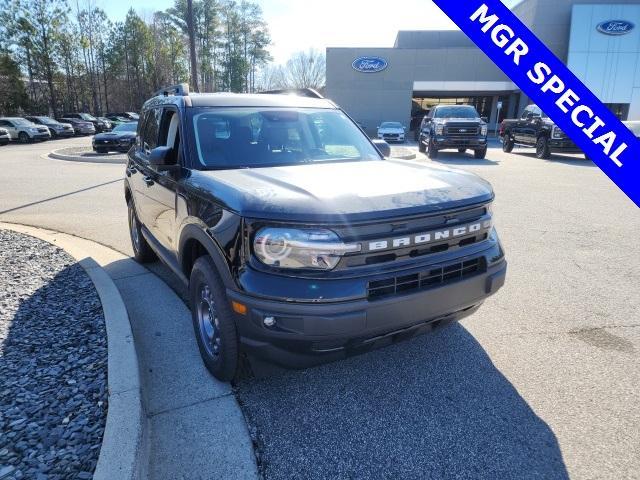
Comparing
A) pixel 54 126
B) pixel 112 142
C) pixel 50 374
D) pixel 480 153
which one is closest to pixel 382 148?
pixel 50 374

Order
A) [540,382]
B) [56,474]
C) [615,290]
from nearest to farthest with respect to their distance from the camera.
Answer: [56,474]
[540,382]
[615,290]

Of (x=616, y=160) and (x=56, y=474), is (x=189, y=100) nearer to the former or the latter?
(x=56, y=474)

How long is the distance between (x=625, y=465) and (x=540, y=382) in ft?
2.44

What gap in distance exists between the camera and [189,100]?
3691 mm

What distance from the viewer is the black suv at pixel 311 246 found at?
2.33 m

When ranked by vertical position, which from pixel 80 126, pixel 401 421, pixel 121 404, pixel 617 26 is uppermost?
pixel 617 26

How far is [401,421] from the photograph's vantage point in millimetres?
2645

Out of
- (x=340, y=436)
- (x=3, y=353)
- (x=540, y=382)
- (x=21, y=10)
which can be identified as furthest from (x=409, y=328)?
(x=21, y=10)

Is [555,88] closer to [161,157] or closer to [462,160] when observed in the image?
[161,157]

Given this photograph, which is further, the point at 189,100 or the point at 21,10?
the point at 21,10

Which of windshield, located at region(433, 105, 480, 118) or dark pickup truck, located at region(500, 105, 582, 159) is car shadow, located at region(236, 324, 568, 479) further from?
windshield, located at region(433, 105, 480, 118)

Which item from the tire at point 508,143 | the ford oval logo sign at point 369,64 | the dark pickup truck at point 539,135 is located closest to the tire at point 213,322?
the dark pickup truck at point 539,135

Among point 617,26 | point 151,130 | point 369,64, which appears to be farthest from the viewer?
point 369,64

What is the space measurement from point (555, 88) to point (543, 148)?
17.7m
